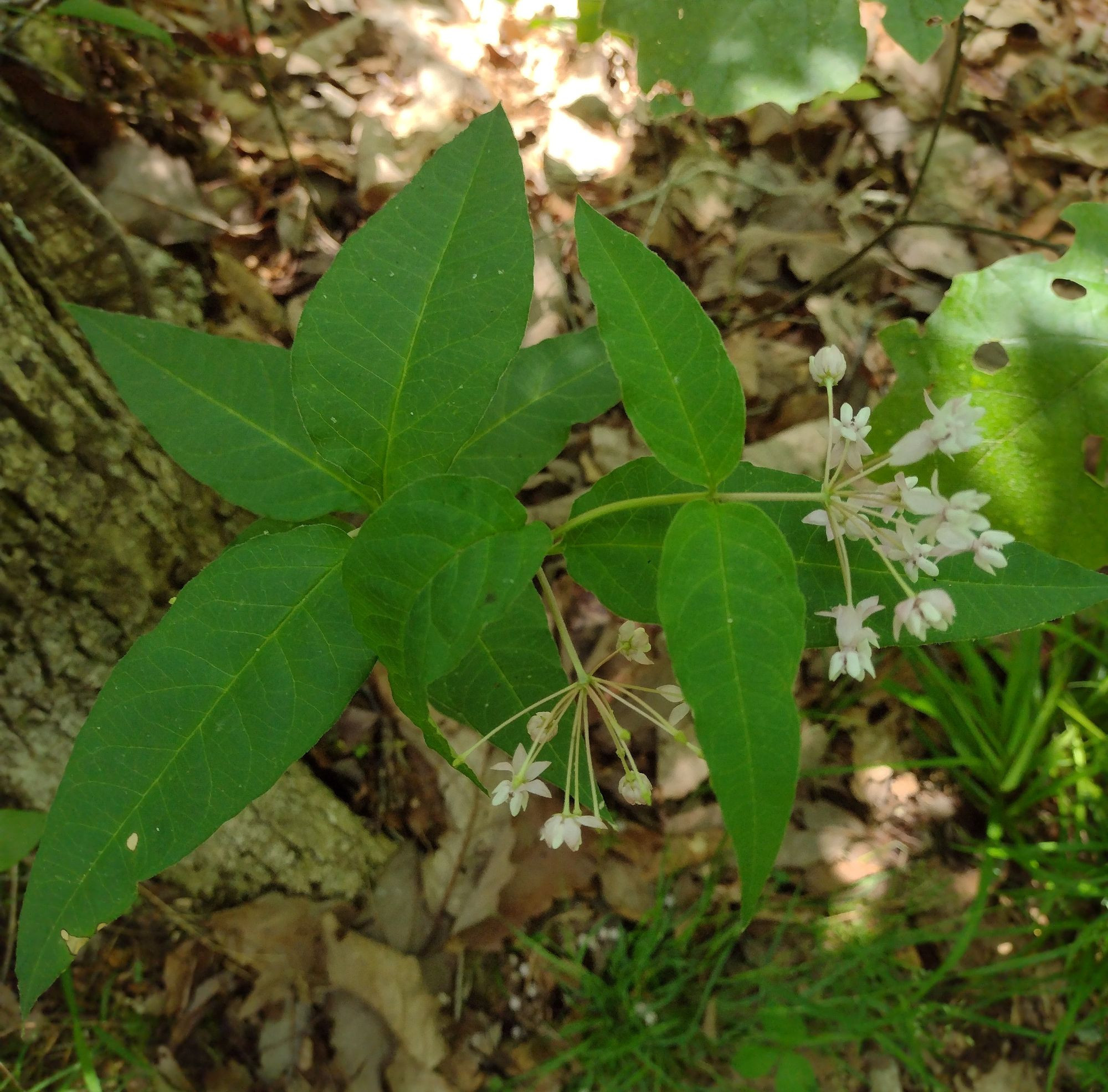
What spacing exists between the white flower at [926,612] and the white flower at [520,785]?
2.10 ft

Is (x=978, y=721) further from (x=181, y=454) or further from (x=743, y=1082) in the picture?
(x=181, y=454)

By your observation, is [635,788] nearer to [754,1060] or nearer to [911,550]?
[911,550]

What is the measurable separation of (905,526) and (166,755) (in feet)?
3.84

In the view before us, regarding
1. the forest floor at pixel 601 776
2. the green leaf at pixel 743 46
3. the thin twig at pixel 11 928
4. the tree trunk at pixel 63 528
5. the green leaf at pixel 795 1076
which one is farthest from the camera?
the green leaf at pixel 795 1076

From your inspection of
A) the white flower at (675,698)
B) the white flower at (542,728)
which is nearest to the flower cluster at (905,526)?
the white flower at (675,698)

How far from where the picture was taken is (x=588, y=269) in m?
1.29

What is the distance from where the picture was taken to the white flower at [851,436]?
1.34m

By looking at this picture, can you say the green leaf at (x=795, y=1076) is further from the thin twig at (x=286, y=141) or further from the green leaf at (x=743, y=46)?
the thin twig at (x=286, y=141)

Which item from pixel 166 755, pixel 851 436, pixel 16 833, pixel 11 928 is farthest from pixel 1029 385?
pixel 11 928

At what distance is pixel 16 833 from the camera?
2.18 m

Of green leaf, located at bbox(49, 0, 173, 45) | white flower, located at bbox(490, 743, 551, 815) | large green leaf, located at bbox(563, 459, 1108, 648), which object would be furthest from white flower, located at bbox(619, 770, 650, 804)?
green leaf, located at bbox(49, 0, 173, 45)

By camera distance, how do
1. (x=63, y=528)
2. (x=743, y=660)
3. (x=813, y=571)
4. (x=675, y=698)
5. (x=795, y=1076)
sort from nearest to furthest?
(x=743, y=660), (x=813, y=571), (x=675, y=698), (x=63, y=528), (x=795, y=1076)

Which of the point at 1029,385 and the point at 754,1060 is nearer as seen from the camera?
the point at 1029,385

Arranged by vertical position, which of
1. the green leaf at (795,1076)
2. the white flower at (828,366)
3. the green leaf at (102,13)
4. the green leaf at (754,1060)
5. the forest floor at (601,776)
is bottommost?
the green leaf at (795,1076)
